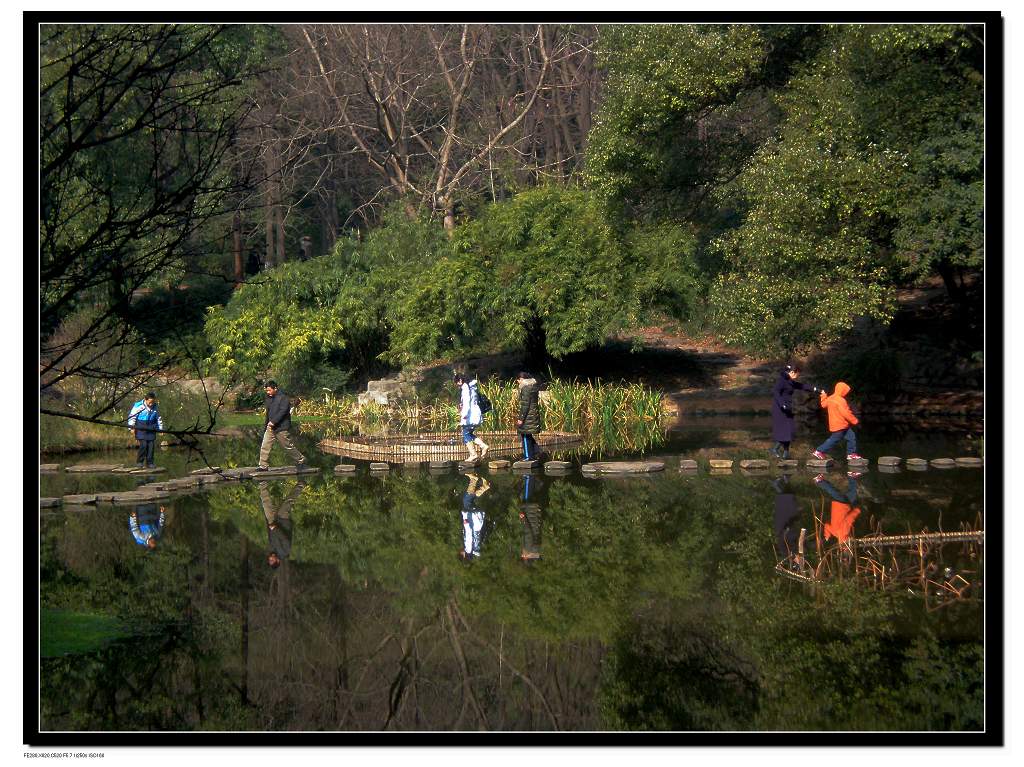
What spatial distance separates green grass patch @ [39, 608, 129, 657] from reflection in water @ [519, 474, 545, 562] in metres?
4.50

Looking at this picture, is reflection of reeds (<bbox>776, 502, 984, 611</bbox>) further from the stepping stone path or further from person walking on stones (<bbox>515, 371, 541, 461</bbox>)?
the stepping stone path

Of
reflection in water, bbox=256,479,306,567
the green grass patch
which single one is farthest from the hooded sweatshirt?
the green grass patch

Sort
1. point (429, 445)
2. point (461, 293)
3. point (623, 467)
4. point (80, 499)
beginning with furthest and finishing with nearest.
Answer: point (461, 293), point (429, 445), point (623, 467), point (80, 499)

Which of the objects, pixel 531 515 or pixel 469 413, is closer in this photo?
pixel 531 515

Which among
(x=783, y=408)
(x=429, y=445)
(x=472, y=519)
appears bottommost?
(x=472, y=519)

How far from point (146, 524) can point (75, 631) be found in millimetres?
5499

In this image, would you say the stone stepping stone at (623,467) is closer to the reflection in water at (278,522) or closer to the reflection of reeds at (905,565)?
the reflection in water at (278,522)

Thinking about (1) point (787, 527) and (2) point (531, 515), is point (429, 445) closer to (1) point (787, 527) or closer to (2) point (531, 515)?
(2) point (531, 515)

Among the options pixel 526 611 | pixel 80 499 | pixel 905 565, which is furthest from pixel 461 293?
pixel 526 611

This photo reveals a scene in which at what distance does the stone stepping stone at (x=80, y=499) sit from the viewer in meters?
17.7

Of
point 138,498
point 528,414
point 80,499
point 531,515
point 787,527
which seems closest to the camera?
point 787,527

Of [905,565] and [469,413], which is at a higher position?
[469,413]

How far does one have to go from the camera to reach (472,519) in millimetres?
16188

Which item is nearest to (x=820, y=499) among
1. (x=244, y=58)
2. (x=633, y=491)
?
(x=633, y=491)
